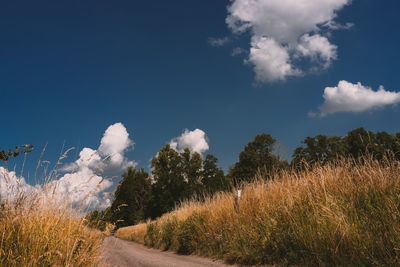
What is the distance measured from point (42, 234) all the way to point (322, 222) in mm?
4625

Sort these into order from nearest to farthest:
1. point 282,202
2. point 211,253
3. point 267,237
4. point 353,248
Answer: point 353,248 < point 267,237 < point 282,202 < point 211,253

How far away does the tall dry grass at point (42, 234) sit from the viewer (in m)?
2.68

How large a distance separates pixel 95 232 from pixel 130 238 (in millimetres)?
20160

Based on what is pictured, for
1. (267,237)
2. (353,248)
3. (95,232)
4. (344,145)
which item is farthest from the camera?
(344,145)

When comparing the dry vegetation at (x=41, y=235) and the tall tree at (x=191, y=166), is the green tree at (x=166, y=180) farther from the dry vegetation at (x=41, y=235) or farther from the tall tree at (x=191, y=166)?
the dry vegetation at (x=41, y=235)

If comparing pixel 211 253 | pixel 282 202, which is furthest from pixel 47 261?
pixel 211 253

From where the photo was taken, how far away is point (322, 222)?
440 cm

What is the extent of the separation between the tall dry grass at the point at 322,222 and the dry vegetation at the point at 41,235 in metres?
3.66

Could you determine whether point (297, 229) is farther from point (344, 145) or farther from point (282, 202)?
point (344, 145)

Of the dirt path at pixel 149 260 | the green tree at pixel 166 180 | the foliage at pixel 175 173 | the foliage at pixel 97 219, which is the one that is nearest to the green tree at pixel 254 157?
the foliage at pixel 175 173

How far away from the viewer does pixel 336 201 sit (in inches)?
186

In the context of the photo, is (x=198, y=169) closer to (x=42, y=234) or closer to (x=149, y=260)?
(x=149, y=260)

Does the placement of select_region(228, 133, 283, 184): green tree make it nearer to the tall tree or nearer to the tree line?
the tree line

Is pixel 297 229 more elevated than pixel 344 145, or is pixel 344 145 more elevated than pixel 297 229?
pixel 344 145
